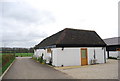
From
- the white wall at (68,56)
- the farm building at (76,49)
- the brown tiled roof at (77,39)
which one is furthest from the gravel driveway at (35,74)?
the brown tiled roof at (77,39)

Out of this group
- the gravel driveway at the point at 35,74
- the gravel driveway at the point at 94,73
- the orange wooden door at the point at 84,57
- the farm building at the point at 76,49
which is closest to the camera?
the gravel driveway at the point at 94,73

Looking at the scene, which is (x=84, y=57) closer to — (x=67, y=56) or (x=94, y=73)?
(x=67, y=56)

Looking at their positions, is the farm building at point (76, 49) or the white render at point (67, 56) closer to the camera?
the white render at point (67, 56)

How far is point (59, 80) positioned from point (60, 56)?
21.2ft

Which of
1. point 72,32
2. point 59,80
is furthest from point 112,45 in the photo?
point 59,80

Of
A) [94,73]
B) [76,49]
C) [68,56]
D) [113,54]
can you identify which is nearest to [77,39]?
[76,49]

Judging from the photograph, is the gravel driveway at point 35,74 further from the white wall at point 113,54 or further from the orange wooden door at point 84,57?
the white wall at point 113,54

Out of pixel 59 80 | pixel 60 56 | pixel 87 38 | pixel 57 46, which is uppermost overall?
pixel 87 38

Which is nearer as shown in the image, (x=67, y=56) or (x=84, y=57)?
(x=67, y=56)

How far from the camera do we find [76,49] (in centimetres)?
1505

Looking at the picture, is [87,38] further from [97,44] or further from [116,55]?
[116,55]

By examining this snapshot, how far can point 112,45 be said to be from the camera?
2567 centimetres

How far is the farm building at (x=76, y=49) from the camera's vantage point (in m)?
14.4

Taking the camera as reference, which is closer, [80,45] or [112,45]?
[80,45]
